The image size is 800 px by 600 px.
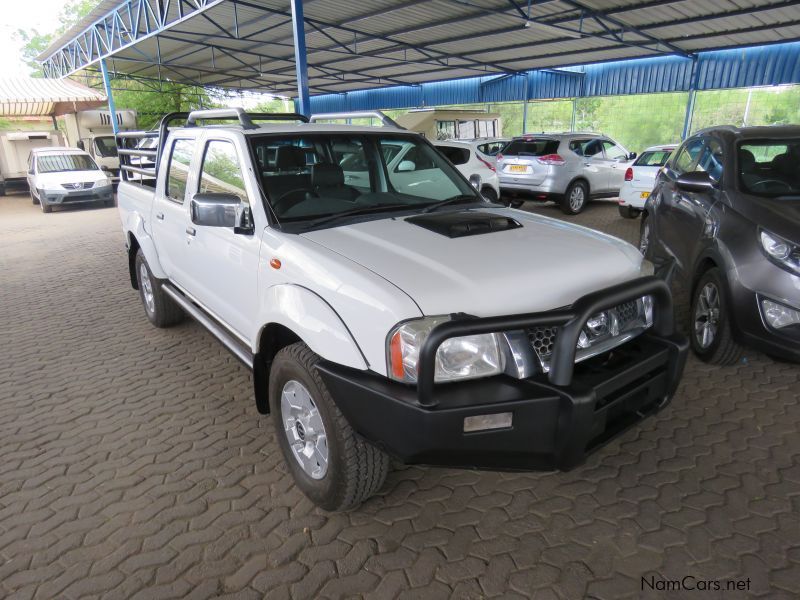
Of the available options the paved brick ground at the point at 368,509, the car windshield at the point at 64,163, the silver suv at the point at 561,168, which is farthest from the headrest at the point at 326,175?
the car windshield at the point at 64,163

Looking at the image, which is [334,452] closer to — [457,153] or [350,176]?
[350,176]

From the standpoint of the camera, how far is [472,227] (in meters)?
2.72

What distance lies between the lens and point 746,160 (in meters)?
4.29

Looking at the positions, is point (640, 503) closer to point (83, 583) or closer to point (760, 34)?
point (83, 583)

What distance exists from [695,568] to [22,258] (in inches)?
424

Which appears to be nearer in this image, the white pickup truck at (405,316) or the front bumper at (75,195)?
the white pickup truck at (405,316)

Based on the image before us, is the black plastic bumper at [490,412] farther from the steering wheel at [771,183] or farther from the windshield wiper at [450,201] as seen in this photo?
the steering wheel at [771,183]

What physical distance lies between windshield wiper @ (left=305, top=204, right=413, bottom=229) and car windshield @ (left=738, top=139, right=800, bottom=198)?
287cm

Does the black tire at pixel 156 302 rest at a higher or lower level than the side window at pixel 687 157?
lower

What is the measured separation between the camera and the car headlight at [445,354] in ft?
6.47

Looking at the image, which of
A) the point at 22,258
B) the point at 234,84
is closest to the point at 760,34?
the point at 22,258

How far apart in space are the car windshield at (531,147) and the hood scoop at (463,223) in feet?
30.4

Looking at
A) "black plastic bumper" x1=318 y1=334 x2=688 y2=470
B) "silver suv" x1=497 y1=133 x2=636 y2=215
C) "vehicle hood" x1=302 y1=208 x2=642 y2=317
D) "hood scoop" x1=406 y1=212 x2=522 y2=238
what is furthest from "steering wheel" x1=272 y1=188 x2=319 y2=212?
"silver suv" x1=497 y1=133 x2=636 y2=215

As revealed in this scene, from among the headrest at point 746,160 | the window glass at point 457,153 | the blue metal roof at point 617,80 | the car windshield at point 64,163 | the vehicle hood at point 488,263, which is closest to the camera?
the vehicle hood at point 488,263
